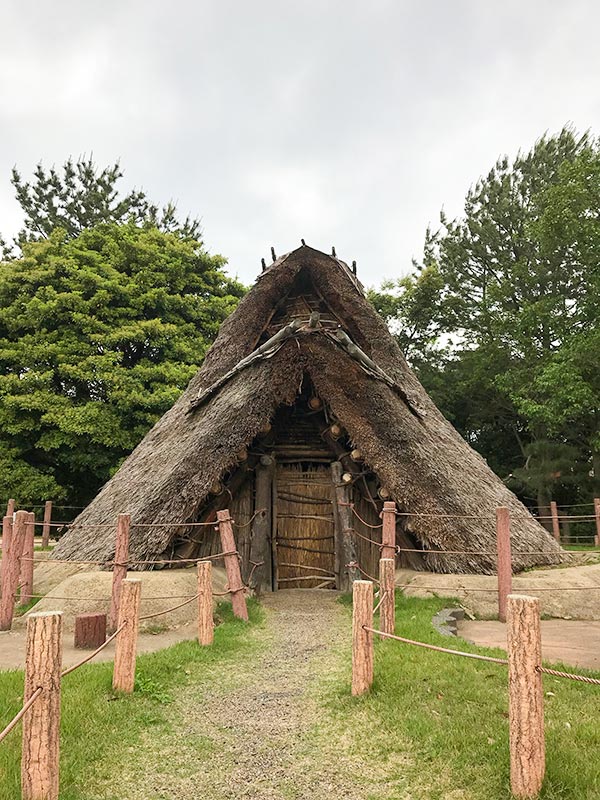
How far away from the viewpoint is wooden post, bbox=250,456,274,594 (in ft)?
29.3

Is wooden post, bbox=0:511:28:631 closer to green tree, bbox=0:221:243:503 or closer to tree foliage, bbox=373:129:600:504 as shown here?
green tree, bbox=0:221:243:503

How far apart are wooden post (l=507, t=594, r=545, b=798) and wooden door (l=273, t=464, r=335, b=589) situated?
22.7 feet

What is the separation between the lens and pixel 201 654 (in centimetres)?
521

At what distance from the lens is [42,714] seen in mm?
2656

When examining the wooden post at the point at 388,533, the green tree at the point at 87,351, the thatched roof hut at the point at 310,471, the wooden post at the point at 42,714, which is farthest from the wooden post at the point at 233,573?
the green tree at the point at 87,351

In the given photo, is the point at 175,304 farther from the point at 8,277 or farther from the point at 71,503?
the point at 71,503

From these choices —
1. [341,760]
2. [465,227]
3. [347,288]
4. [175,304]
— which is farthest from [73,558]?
[465,227]

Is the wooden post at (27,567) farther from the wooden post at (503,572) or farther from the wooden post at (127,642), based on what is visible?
the wooden post at (503,572)

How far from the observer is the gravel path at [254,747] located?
112 inches

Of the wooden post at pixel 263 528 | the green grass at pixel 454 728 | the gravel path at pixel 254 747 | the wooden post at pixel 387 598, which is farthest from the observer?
the wooden post at pixel 263 528

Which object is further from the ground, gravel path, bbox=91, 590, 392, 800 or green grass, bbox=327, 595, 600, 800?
green grass, bbox=327, 595, 600, 800

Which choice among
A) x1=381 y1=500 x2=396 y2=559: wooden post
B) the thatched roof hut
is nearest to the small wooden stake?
x1=381 y1=500 x2=396 y2=559: wooden post

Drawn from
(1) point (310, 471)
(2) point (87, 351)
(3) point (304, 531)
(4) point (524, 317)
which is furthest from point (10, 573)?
(4) point (524, 317)

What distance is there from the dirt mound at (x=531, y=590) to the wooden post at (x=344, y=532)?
4.61ft
